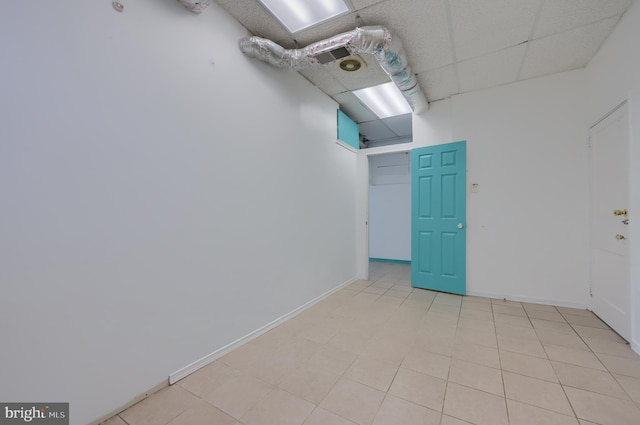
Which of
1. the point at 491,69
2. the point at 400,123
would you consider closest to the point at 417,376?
the point at 491,69

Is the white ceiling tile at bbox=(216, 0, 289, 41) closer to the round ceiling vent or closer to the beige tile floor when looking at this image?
the round ceiling vent

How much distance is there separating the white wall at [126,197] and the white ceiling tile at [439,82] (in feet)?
6.81

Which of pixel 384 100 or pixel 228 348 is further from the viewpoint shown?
pixel 384 100

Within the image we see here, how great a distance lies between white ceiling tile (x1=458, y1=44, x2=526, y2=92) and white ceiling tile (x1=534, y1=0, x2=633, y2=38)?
0.31 metres

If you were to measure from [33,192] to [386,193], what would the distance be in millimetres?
5867

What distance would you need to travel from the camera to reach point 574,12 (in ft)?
7.03

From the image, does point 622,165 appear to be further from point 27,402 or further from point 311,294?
point 27,402

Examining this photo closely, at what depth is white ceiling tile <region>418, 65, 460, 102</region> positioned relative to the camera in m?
3.11

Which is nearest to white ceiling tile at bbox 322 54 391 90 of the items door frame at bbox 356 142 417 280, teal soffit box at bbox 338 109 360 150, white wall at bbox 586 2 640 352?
teal soffit box at bbox 338 109 360 150

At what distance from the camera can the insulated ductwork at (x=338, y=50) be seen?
7.25 ft

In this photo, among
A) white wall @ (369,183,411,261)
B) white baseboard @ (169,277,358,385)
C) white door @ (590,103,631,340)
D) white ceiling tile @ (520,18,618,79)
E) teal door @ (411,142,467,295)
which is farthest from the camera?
white wall @ (369,183,411,261)

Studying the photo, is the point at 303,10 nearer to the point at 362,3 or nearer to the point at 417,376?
the point at 362,3

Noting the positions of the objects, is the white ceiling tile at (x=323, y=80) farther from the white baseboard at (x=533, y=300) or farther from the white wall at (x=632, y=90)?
the white baseboard at (x=533, y=300)

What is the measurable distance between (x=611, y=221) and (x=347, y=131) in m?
3.43
